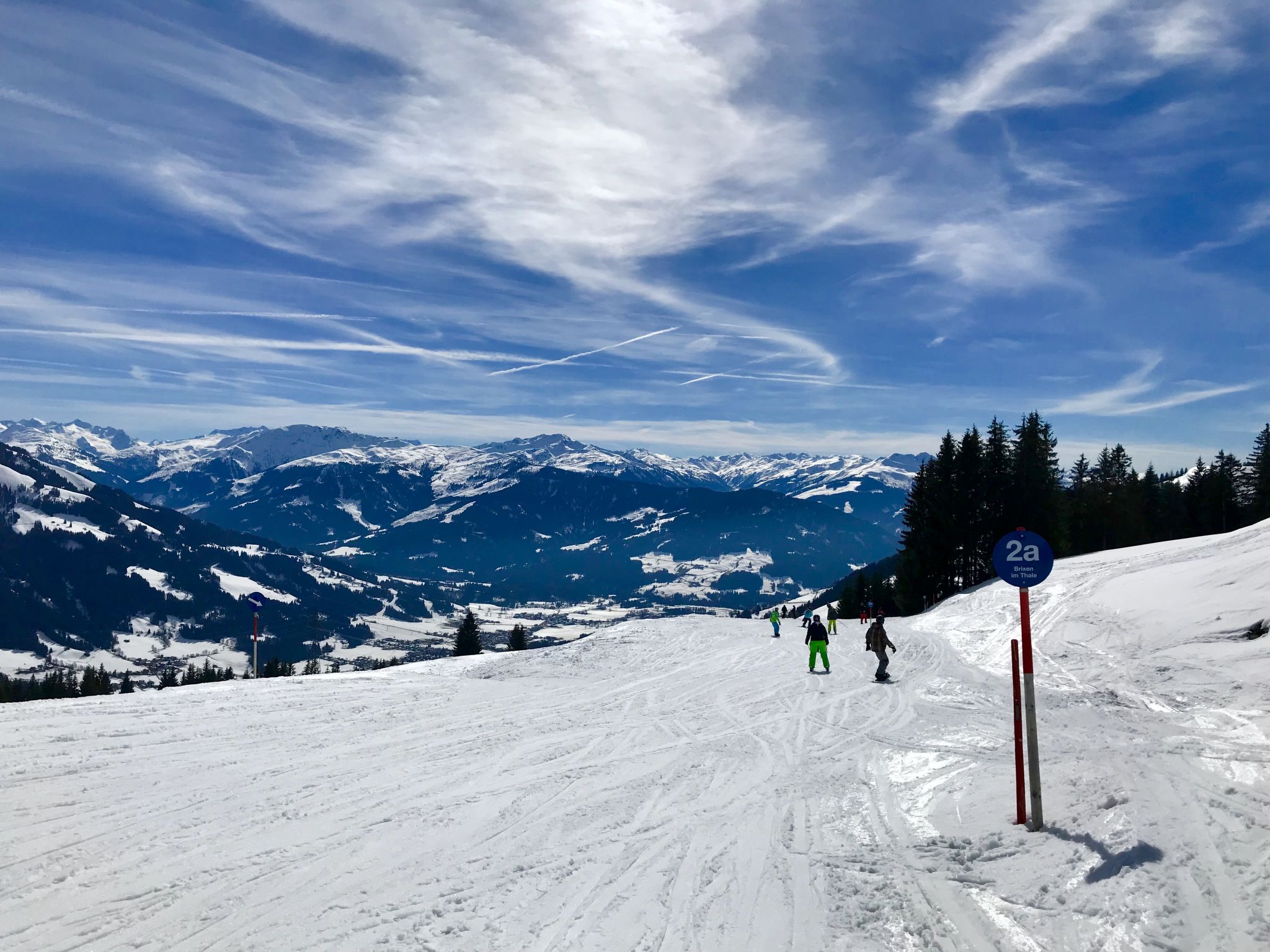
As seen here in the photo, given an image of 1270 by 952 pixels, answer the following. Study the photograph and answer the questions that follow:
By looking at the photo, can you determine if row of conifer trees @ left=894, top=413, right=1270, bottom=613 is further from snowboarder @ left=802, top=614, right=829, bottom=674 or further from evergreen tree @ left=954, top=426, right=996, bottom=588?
snowboarder @ left=802, top=614, right=829, bottom=674

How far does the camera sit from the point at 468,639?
48.5 m

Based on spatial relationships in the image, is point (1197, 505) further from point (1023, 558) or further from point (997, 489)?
point (1023, 558)

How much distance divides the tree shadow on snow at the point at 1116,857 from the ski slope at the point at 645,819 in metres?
0.03

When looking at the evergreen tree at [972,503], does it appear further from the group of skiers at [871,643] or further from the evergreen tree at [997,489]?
the group of skiers at [871,643]

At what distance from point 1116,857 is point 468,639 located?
4588 cm

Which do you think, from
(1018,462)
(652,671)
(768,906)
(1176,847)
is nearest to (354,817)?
(768,906)

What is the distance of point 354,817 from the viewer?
7801 millimetres

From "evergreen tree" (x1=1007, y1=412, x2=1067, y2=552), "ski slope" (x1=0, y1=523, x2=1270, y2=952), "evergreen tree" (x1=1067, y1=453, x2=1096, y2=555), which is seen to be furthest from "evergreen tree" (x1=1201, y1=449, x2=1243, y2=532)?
"ski slope" (x1=0, y1=523, x2=1270, y2=952)

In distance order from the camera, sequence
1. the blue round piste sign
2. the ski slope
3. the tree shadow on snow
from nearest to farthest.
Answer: the ski slope, the tree shadow on snow, the blue round piste sign

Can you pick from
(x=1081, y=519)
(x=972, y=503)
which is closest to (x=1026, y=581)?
(x=972, y=503)

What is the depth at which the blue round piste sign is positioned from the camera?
24.0 feet

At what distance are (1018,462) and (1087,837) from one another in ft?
156

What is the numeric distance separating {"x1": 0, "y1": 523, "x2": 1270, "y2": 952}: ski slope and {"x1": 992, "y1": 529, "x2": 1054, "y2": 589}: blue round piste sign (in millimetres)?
2447

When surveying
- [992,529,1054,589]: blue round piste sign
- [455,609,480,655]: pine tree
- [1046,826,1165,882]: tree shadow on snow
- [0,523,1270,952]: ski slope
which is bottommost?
[455,609,480,655]: pine tree
